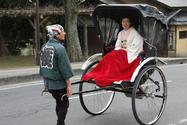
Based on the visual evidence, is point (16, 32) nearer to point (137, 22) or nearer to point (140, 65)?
point (137, 22)

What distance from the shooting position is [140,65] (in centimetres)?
457

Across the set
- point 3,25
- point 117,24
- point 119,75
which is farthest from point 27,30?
point 119,75

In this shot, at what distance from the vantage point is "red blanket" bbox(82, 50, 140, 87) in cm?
466

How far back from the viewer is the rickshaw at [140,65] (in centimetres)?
461

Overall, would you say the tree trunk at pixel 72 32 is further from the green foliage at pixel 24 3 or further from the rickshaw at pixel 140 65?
the rickshaw at pixel 140 65

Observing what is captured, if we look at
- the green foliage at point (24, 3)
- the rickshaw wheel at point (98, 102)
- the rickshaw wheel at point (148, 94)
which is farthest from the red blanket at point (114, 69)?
the green foliage at point (24, 3)

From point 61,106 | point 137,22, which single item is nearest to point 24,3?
point 137,22

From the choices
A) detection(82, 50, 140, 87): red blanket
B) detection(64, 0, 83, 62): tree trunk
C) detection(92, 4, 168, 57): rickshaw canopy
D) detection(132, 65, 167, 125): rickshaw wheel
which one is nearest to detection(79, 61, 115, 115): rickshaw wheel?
detection(82, 50, 140, 87): red blanket

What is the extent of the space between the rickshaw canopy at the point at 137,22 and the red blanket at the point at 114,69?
472 mm

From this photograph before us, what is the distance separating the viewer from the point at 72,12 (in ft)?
48.7

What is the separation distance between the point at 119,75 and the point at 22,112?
230 cm

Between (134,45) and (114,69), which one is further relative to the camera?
(134,45)

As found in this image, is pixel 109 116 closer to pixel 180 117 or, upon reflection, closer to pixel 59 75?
pixel 180 117

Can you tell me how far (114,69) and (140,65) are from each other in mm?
494
